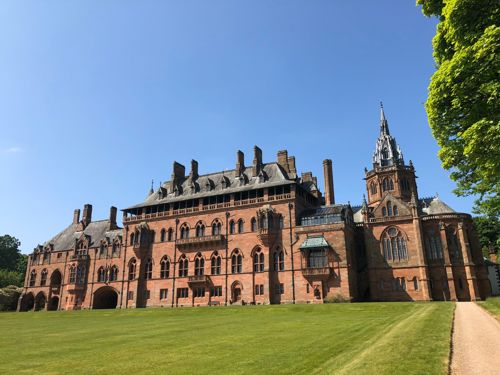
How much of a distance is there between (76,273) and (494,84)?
6974 cm

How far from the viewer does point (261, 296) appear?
164 ft

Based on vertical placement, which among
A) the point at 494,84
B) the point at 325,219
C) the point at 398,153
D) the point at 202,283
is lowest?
the point at 202,283

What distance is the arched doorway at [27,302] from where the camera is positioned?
70750 millimetres

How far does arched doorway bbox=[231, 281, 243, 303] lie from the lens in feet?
171

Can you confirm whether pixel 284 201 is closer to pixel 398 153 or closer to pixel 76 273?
pixel 398 153

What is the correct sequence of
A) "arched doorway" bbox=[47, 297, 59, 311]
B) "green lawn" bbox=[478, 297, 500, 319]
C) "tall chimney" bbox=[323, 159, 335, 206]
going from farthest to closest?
"arched doorway" bbox=[47, 297, 59, 311] → "tall chimney" bbox=[323, 159, 335, 206] → "green lawn" bbox=[478, 297, 500, 319]

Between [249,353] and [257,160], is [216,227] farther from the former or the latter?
[249,353]

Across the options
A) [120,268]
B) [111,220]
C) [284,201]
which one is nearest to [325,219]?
[284,201]

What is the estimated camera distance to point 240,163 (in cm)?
6069

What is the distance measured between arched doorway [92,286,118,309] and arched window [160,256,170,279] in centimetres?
1076

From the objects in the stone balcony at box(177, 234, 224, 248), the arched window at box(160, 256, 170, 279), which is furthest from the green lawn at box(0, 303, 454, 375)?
the arched window at box(160, 256, 170, 279)

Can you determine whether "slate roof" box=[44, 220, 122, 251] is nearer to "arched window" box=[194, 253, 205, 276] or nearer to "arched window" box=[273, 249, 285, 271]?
"arched window" box=[194, 253, 205, 276]

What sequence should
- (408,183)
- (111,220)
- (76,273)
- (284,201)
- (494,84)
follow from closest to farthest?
(494,84), (284,201), (408,183), (76,273), (111,220)

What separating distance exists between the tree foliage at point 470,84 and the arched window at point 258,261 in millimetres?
39088
